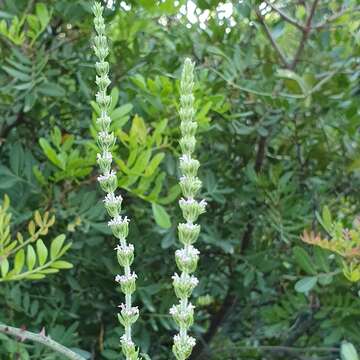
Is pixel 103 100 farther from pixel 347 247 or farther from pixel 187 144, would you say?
pixel 347 247

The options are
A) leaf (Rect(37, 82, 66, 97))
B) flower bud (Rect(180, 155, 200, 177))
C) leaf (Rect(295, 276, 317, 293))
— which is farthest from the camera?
leaf (Rect(37, 82, 66, 97))

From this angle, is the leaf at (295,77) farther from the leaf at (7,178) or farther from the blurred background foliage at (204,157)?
the leaf at (7,178)

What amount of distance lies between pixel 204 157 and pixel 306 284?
379 millimetres

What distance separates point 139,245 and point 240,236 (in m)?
0.26

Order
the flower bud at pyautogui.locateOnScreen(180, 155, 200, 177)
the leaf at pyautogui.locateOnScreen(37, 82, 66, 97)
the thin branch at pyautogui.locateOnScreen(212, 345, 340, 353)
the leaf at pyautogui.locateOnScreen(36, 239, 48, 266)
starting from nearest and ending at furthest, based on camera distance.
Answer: the flower bud at pyautogui.locateOnScreen(180, 155, 200, 177)
the leaf at pyautogui.locateOnScreen(36, 239, 48, 266)
the leaf at pyautogui.locateOnScreen(37, 82, 66, 97)
the thin branch at pyautogui.locateOnScreen(212, 345, 340, 353)

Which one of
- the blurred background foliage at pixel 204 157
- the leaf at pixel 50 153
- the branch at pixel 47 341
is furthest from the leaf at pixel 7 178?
the branch at pixel 47 341

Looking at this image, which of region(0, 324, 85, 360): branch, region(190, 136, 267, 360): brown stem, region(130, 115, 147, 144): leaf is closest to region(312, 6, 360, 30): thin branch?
region(190, 136, 267, 360): brown stem

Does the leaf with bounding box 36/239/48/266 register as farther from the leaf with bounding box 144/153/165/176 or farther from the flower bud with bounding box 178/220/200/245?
the flower bud with bounding box 178/220/200/245

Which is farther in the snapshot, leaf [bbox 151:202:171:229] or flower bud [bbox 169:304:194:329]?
leaf [bbox 151:202:171:229]

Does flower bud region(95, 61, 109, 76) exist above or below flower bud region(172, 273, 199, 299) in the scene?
above

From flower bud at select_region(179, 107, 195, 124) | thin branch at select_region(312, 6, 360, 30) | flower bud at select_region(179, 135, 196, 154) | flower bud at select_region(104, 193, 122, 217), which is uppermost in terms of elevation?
thin branch at select_region(312, 6, 360, 30)

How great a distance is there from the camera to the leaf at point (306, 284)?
Result: 1.53 metres

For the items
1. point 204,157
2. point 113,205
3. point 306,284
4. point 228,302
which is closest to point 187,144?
point 113,205

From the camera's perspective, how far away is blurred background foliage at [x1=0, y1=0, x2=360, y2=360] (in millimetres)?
1611
